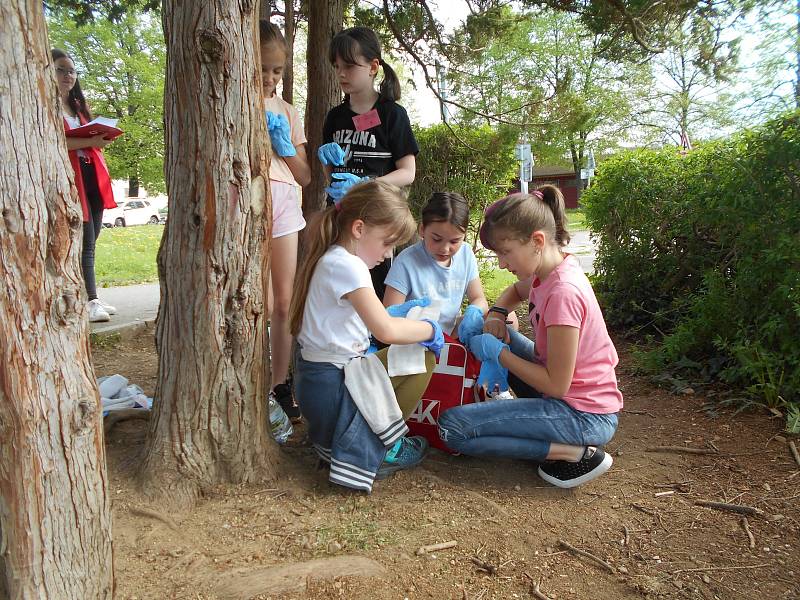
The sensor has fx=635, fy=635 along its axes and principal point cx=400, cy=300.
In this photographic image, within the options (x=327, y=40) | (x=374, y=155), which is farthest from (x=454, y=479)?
(x=327, y=40)

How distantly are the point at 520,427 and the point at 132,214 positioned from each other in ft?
95.8

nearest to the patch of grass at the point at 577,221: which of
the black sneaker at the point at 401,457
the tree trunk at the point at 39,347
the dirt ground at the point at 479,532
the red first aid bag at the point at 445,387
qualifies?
the red first aid bag at the point at 445,387

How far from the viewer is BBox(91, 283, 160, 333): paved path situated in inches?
187

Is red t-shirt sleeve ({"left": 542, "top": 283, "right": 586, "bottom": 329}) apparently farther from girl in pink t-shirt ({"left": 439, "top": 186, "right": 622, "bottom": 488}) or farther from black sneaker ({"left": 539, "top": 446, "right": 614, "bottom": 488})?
black sneaker ({"left": 539, "top": 446, "right": 614, "bottom": 488})

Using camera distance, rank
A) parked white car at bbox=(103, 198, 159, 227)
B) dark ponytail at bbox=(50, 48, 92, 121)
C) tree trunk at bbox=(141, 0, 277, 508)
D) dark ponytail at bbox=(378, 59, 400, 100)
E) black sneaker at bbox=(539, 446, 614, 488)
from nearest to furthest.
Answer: tree trunk at bbox=(141, 0, 277, 508), black sneaker at bbox=(539, 446, 614, 488), dark ponytail at bbox=(378, 59, 400, 100), dark ponytail at bbox=(50, 48, 92, 121), parked white car at bbox=(103, 198, 159, 227)

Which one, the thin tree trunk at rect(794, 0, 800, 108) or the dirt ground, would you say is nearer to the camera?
the dirt ground

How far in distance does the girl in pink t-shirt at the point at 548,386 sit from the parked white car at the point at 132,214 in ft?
88.8

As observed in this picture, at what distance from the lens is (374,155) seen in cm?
321

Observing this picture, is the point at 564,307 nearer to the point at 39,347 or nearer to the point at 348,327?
the point at 348,327

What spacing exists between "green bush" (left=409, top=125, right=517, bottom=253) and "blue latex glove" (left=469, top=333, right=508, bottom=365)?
14.6ft

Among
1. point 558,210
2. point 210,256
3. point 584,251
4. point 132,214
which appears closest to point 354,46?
point 558,210

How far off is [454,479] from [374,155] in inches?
64.8

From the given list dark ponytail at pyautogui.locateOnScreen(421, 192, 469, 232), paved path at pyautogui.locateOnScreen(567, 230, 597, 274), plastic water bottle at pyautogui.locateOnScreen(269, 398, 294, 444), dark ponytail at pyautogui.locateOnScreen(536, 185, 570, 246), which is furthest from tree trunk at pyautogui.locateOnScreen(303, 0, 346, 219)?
paved path at pyautogui.locateOnScreen(567, 230, 597, 274)

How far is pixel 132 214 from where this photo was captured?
28469 millimetres
